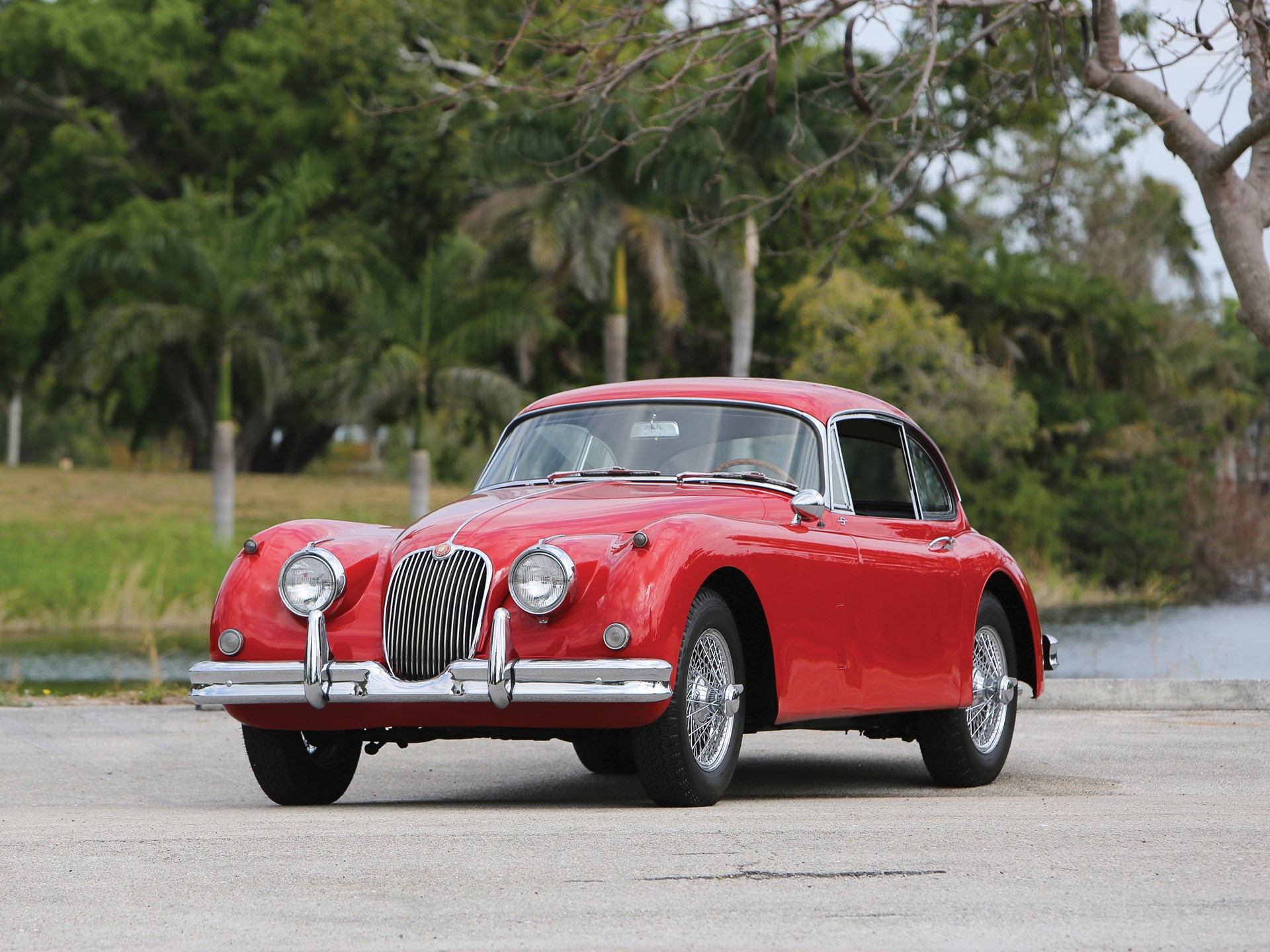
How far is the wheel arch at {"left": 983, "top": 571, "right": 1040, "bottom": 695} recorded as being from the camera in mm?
9070

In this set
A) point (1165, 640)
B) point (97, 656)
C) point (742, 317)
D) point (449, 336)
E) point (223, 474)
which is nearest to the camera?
point (97, 656)

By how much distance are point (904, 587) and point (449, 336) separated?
2919cm

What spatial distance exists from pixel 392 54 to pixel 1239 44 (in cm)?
3598

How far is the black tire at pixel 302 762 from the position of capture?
722cm

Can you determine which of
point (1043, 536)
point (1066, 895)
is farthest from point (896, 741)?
point (1043, 536)

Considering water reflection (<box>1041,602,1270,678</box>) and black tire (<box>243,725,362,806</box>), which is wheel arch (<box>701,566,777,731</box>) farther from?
water reflection (<box>1041,602,1270,678</box>)

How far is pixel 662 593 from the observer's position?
624 centimetres

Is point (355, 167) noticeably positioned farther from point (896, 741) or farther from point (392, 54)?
point (896, 741)

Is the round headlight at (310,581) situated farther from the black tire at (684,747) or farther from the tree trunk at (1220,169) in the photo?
the tree trunk at (1220,169)

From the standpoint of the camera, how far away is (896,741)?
1133 cm

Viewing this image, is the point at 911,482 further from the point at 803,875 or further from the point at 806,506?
the point at 803,875

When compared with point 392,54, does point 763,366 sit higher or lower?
lower

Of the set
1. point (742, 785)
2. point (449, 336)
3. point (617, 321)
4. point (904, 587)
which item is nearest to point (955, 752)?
point (904, 587)

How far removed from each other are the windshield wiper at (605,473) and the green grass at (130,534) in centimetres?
2146
